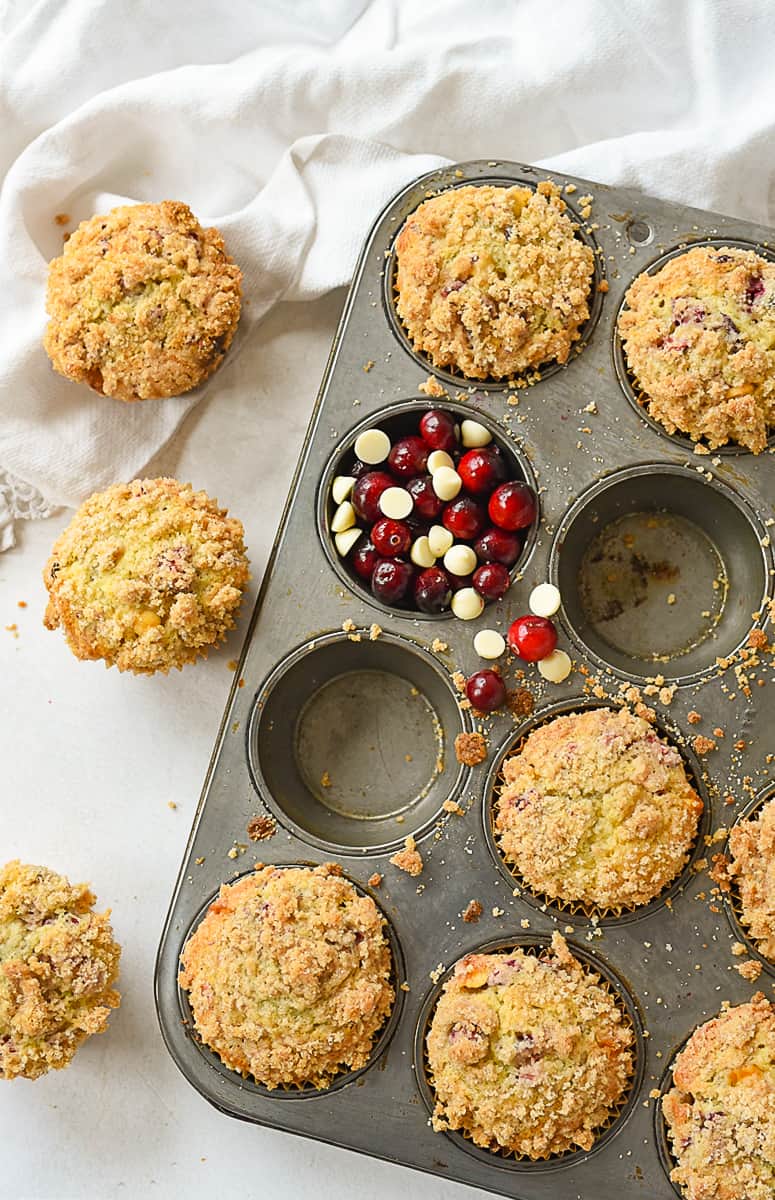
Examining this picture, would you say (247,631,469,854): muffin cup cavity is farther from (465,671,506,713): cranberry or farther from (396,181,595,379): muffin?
(396,181,595,379): muffin

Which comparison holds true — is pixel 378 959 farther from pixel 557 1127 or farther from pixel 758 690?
pixel 758 690

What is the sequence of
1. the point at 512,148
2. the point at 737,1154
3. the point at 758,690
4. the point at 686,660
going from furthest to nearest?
the point at 512,148 < the point at 686,660 < the point at 758,690 < the point at 737,1154

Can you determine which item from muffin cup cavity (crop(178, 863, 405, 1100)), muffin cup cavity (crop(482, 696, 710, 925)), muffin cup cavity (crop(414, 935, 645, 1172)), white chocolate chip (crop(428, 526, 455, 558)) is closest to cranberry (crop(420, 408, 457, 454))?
white chocolate chip (crop(428, 526, 455, 558))

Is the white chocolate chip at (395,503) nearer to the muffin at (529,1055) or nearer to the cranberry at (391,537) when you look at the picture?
the cranberry at (391,537)

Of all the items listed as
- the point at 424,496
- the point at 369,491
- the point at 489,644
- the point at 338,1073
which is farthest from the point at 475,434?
the point at 338,1073

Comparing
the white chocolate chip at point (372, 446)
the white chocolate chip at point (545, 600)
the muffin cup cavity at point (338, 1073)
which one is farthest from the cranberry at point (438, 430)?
the muffin cup cavity at point (338, 1073)

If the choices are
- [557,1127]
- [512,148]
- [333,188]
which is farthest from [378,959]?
[512,148]
